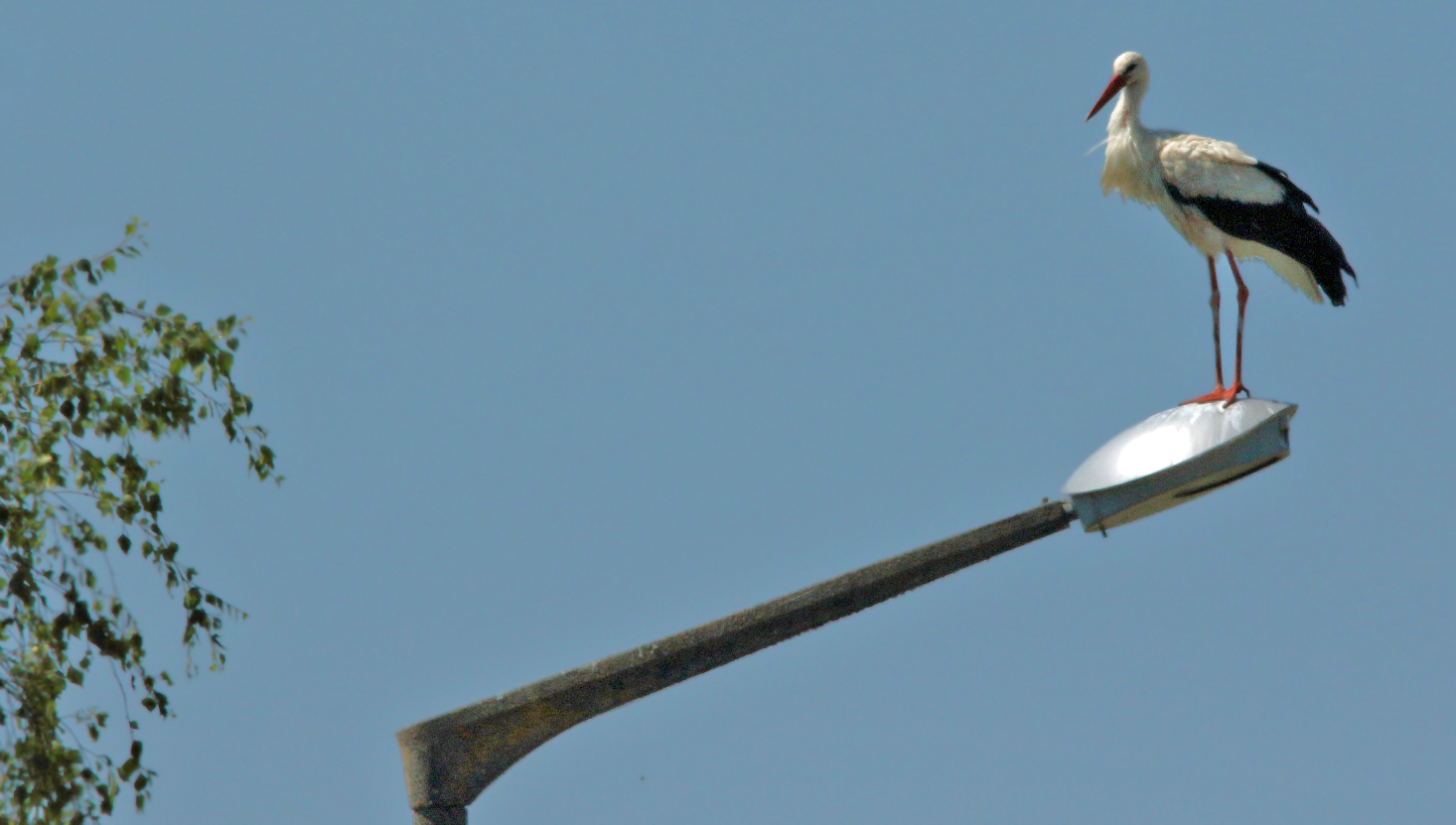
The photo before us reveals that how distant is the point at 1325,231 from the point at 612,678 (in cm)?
595

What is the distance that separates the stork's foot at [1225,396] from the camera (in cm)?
553

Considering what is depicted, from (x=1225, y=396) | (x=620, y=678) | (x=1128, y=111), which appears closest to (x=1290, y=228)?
(x=1128, y=111)

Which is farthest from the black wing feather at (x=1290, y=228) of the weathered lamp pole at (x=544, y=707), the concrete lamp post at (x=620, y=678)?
the weathered lamp pole at (x=544, y=707)

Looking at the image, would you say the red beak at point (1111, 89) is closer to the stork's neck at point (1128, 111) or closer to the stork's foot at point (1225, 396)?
the stork's neck at point (1128, 111)

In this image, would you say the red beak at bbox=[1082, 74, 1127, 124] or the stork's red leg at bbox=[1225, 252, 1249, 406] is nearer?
the stork's red leg at bbox=[1225, 252, 1249, 406]

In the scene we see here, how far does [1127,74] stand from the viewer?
1052 centimetres

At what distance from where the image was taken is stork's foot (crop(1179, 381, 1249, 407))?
553cm

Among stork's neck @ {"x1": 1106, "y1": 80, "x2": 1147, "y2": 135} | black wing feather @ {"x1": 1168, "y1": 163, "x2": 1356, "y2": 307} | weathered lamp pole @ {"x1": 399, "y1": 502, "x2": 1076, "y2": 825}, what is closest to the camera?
weathered lamp pole @ {"x1": 399, "y1": 502, "x2": 1076, "y2": 825}

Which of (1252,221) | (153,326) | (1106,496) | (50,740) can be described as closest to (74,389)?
(153,326)

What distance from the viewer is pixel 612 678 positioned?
462 cm

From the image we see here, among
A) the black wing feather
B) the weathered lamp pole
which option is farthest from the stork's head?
the weathered lamp pole

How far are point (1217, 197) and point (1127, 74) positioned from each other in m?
1.27

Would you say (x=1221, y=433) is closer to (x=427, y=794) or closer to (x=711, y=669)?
(x=711, y=669)

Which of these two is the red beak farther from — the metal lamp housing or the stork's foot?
the metal lamp housing
